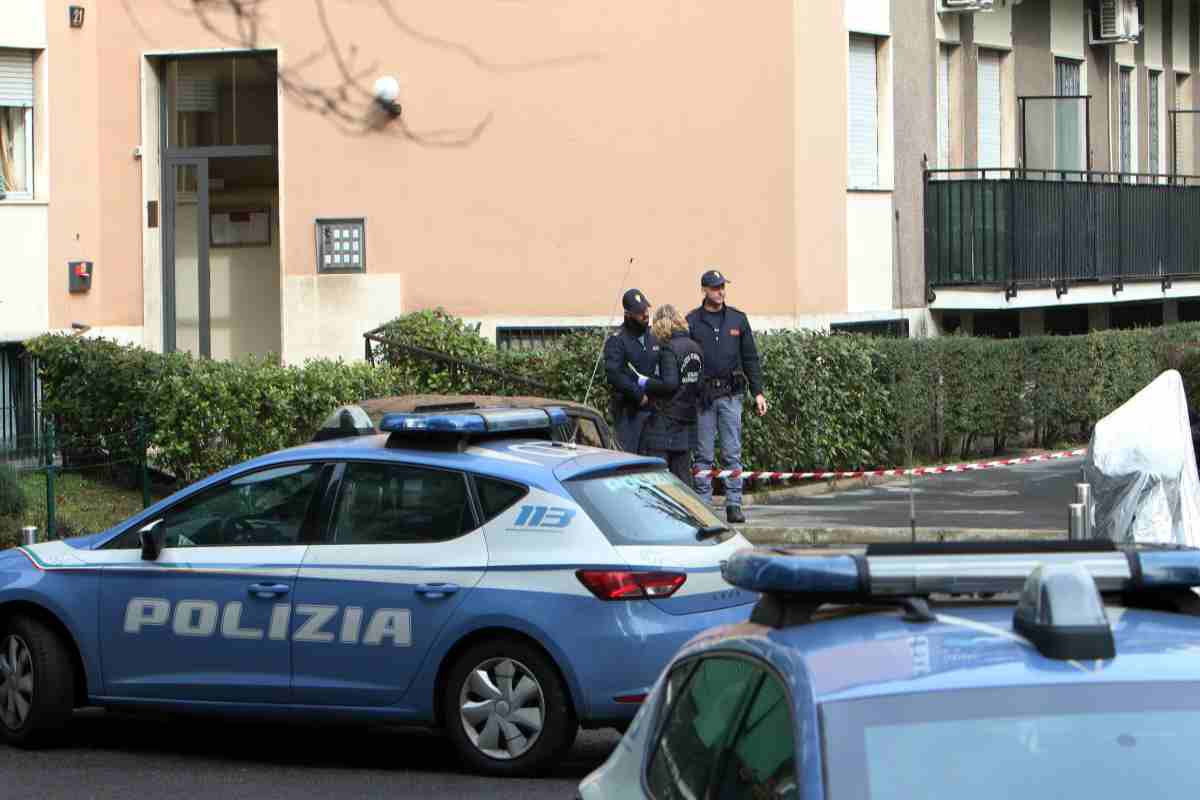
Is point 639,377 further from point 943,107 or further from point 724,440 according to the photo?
point 943,107

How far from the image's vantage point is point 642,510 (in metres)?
8.55

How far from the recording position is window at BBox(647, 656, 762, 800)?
3902 millimetres

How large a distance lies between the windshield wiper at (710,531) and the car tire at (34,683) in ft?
9.98

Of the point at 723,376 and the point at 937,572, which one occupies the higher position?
the point at 723,376

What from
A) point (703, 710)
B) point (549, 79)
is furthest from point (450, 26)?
point (703, 710)

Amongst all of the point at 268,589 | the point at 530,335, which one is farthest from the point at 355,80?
the point at 268,589

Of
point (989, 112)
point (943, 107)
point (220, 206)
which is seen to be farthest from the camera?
point (989, 112)

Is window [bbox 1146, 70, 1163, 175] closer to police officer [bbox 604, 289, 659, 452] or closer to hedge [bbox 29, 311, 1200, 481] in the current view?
hedge [bbox 29, 311, 1200, 481]

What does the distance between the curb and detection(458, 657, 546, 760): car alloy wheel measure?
283 inches

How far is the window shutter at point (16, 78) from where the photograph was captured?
20.6 m

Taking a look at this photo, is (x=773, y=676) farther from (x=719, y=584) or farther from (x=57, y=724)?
(x=57, y=724)

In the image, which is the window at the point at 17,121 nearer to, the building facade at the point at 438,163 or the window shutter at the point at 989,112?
the building facade at the point at 438,163

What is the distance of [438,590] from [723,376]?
773cm

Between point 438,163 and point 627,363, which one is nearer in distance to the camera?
point 627,363
